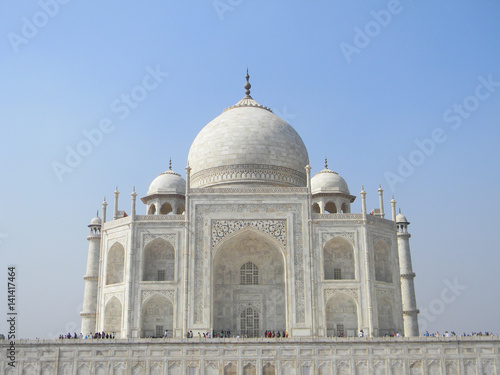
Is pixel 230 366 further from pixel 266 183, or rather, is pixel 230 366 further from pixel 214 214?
pixel 266 183

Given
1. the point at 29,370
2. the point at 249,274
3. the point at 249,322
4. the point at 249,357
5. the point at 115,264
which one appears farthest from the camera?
the point at 115,264

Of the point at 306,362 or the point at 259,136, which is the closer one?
the point at 306,362

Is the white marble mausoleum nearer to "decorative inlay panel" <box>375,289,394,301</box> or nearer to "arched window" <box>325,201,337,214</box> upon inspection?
"decorative inlay panel" <box>375,289,394,301</box>

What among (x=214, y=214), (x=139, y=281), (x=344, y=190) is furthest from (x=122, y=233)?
(x=344, y=190)

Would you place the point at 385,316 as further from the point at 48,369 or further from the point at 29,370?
the point at 29,370

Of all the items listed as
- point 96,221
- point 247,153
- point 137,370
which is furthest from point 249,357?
point 96,221

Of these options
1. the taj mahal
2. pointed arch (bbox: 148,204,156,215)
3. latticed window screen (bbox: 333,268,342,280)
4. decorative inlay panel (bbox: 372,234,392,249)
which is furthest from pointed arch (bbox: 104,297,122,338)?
decorative inlay panel (bbox: 372,234,392,249)
